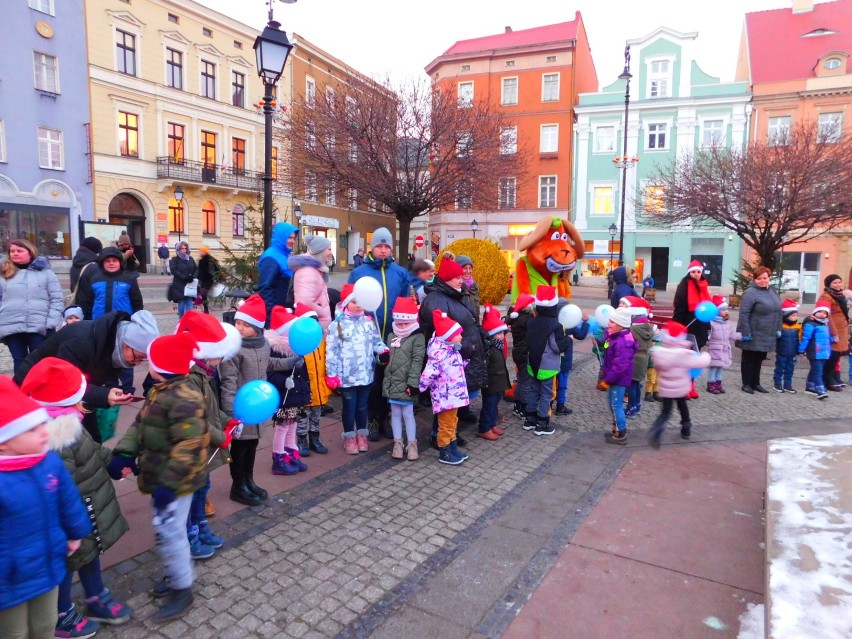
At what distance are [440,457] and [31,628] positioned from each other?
327 centimetres

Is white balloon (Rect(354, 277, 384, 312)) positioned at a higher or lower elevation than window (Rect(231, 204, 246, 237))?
lower

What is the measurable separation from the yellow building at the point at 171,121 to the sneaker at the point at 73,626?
78.1 feet

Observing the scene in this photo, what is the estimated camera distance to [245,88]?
3338cm

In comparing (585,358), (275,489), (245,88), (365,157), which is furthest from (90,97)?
(275,489)

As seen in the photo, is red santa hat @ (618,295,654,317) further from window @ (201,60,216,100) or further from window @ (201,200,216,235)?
window @ (201,60,216,100)

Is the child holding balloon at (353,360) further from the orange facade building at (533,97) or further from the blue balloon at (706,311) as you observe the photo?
the orange facade building at (533,97)

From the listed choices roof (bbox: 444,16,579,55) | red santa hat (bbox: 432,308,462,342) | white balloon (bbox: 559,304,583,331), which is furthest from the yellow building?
white balloon (bbox: 559,304,583,331)

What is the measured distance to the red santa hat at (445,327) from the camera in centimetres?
494

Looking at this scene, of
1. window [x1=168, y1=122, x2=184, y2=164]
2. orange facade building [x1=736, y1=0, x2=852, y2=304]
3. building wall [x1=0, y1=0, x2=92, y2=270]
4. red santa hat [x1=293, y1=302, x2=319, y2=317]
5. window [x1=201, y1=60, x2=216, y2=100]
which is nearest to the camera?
red santa hat [x1=293, y1=302, x2=319, y2=317]

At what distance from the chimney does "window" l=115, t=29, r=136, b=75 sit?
37.4 metres

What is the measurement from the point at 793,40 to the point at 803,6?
2.96 meters

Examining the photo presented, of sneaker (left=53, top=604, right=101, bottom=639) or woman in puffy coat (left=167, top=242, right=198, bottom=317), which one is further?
woman in puffy coat (left=167, top=242, right=198, bottom=317)

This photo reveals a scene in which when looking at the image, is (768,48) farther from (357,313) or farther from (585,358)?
(357,313)

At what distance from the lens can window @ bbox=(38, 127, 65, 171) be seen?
2459 cm
